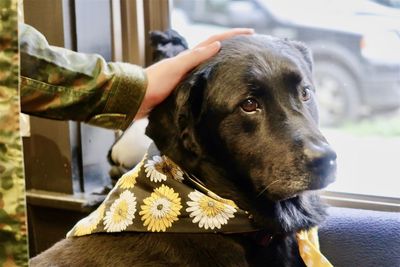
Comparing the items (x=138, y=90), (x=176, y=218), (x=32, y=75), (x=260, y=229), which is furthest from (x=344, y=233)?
(x=32, y=75)

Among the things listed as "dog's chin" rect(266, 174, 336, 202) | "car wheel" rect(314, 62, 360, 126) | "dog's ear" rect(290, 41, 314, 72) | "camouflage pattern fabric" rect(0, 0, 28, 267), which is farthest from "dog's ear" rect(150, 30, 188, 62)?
"camouflage pattern fabric" rect(0, 0, 28, 267)

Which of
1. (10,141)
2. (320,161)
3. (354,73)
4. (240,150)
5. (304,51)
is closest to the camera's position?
(10,141)

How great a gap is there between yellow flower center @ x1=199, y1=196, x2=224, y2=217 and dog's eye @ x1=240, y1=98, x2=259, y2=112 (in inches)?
8.0

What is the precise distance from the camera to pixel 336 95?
182 centimetres

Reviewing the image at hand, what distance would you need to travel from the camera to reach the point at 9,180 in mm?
901

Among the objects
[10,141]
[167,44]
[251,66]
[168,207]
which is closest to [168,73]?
[251,66]

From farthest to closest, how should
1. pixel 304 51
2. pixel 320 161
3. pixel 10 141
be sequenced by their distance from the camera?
pixel 304 51, pixel 320 161, pixel 10 141

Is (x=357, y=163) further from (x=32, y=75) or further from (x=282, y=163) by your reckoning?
(x=32, y=75)

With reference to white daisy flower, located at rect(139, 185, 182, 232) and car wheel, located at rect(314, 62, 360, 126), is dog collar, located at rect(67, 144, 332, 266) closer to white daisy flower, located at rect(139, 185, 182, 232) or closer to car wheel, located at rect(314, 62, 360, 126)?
white daisy flower, located at rect(139, 185, 182, 232)

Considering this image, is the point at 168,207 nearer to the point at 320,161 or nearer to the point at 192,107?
the point at 192,107

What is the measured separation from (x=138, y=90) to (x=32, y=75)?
206mm

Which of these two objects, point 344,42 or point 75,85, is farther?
point 344,42

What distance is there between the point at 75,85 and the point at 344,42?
3.32 ft

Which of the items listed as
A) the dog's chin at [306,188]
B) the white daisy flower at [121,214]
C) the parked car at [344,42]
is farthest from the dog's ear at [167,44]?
the dog's chin at [306,188]
